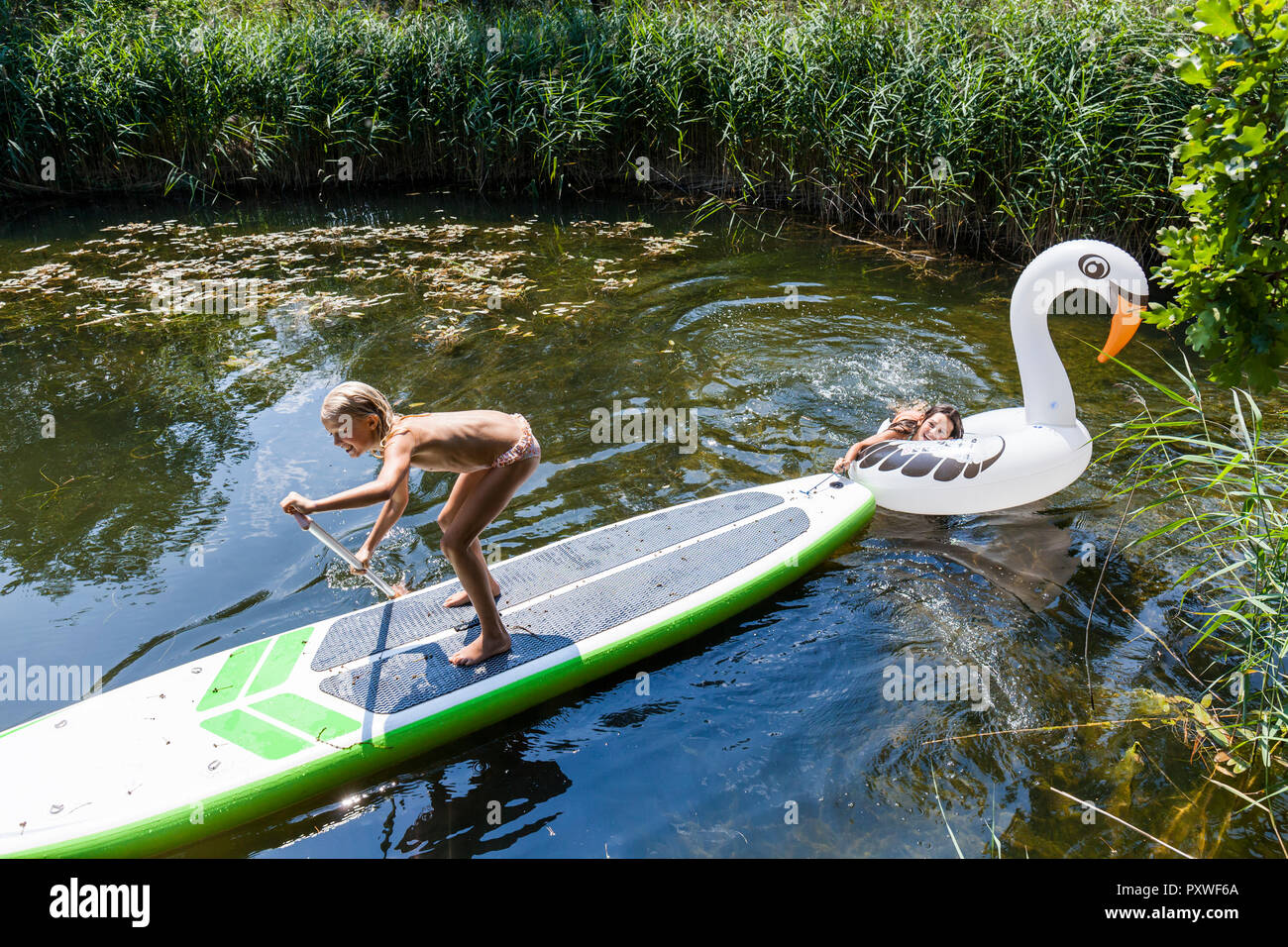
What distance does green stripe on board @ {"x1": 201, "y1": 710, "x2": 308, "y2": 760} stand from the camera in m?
3.70

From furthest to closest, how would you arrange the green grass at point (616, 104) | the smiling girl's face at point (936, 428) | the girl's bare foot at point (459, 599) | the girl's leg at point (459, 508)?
the green grass at point (616, 104) < the smiling girl's face at point (936, 428) < the girl's bare foot at point (459, 599) < the girl's leg at point (459, 508)

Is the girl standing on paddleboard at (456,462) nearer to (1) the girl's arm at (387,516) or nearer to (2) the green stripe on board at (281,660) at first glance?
(1) the girl's arm at (387,516)

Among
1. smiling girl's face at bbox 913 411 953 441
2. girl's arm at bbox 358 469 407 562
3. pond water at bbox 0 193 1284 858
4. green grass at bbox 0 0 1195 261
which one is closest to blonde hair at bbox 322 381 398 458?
girl's arm at bbox 358 469 407 562

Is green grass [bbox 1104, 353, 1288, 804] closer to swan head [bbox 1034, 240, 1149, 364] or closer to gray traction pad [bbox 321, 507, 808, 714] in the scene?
swan head [bbox 1034, 240, 1149, 364]

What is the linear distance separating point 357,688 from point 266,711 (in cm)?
39

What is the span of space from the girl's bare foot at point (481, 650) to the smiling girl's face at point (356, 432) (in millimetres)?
1076

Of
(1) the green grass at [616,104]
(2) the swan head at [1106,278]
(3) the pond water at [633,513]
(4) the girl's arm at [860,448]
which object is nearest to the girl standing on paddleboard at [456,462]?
(3) the pond water at [633,513]

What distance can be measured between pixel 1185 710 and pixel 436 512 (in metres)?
4.33

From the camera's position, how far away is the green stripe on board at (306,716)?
3803 mm

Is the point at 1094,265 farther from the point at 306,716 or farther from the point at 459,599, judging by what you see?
the point at 306,716

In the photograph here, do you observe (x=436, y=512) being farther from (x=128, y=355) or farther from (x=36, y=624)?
(x=128, y=355)

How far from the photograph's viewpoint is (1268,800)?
354 centimetres

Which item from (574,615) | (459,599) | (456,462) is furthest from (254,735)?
(574,615)

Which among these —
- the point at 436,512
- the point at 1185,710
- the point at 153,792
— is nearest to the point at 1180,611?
the point at 1185,710
